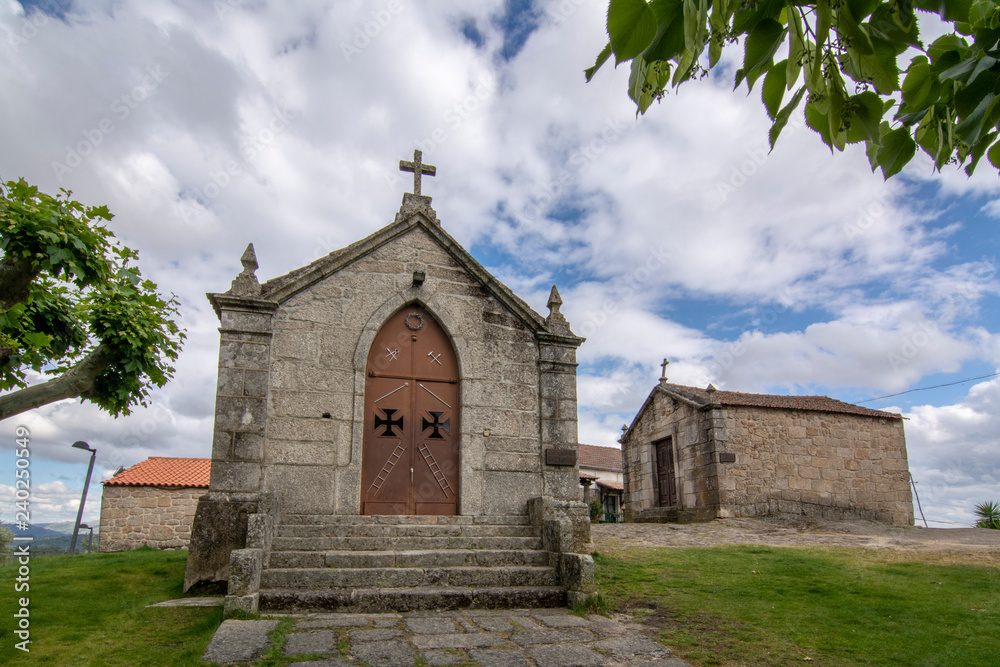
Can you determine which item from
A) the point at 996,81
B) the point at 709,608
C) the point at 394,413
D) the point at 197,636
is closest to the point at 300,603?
the point at 197,636

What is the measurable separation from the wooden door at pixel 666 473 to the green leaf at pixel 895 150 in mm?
16844

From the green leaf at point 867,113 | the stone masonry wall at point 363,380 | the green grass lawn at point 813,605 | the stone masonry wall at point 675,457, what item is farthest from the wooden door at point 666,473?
the green leaf at point 867,113

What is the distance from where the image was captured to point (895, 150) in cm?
244

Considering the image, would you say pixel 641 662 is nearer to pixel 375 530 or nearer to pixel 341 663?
pixel 341 663

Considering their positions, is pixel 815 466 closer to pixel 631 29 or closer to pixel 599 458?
pixel 631 29

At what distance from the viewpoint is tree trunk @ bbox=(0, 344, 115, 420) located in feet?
22.2

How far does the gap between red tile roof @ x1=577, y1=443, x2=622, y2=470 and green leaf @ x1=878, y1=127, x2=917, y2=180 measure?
120 feet

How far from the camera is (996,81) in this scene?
7.14 ft

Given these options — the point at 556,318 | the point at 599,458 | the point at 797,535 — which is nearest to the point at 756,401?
the point at 797,535

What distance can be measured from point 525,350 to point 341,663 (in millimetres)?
5460

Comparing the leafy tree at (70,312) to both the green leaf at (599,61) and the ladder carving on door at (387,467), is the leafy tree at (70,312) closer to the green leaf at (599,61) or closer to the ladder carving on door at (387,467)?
the ladder carving on door at (387,467)

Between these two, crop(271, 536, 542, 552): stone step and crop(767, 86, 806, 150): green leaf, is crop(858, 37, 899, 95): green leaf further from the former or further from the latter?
crop(271, 536, 542, 552): stone step

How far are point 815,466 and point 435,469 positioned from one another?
1216 centimetres

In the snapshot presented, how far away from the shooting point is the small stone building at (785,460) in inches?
630
